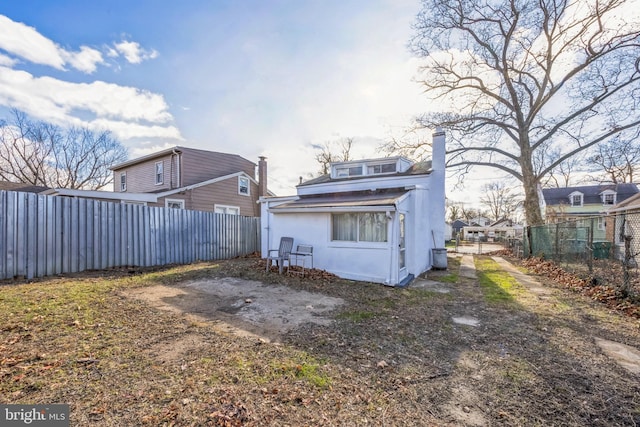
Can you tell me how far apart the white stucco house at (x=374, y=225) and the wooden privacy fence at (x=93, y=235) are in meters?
2.94

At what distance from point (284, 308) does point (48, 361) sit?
3.34 metres

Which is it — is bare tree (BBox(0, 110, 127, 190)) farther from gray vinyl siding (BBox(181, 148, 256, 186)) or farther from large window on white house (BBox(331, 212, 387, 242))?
large window on white house (BBox(331, 212, 387, 242))

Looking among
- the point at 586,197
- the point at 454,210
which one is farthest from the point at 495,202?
the point at 586,197

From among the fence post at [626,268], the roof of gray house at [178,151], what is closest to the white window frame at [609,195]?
the fence post at [626,268]

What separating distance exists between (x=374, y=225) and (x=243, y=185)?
42.7 feet

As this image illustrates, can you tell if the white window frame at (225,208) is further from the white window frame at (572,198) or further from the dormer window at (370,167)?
the white window frame at (572,198)

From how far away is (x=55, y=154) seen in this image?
86.0 feet

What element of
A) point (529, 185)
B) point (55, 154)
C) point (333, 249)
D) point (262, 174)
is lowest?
point (333, 249)

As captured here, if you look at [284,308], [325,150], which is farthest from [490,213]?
[284,308]

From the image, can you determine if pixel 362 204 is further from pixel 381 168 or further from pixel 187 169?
pixel 187 169

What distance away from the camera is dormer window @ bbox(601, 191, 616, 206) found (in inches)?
1193

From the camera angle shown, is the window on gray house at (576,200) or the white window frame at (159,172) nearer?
the white window frame at (159,172)

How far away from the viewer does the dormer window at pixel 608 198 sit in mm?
30312

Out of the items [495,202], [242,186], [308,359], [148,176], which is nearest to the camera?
[308,359]
